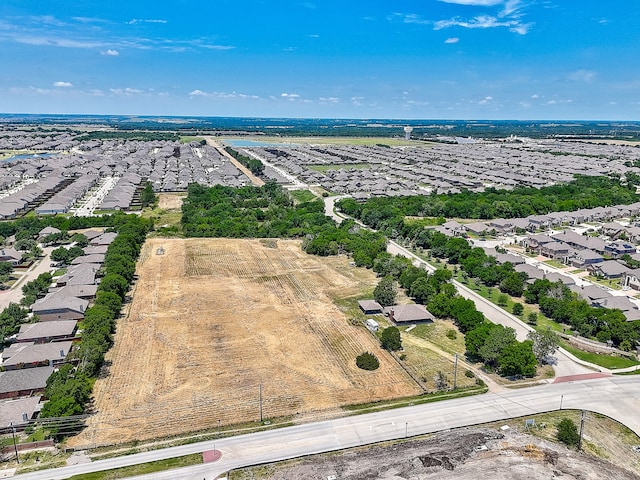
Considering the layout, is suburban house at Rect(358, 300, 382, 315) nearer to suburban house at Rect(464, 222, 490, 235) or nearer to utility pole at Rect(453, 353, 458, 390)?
utility pole at Rect(453, 353, 458, 390)

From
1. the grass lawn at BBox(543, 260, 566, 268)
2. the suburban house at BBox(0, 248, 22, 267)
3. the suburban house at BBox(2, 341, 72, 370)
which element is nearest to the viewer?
the suburban house at BBox(2, 341, 72, 370)

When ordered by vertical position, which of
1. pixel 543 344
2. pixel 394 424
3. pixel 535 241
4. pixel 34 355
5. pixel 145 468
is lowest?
pixel 145 468

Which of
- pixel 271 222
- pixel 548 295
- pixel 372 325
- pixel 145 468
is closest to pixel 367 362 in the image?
pixel 372 325

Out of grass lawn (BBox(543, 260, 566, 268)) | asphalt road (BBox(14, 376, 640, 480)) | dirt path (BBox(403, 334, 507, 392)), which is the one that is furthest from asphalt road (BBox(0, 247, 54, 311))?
grass lawn (BBox(543, 260, 566, 268))

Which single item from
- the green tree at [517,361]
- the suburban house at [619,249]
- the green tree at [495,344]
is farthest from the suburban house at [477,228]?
the green tree at [517,361]

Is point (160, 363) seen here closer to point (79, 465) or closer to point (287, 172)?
point (79, 465)

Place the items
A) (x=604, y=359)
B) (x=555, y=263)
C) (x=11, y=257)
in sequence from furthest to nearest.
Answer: (x=555, y=263), (x=11, y=257), (x=604, y=359)

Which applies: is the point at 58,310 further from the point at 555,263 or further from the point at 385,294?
the point at 555,263
